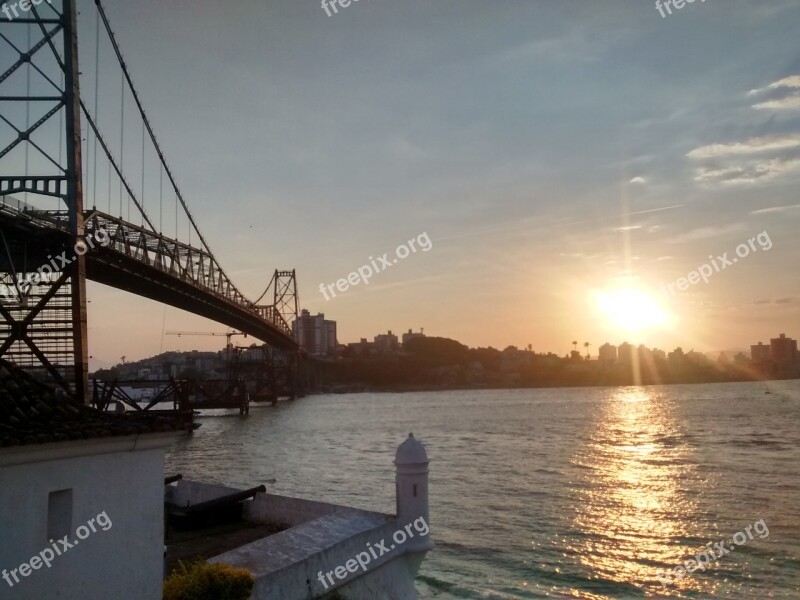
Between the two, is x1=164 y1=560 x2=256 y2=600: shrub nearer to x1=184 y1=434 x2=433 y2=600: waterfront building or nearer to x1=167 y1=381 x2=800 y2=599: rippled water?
x1=184 y1=434 x2=433 y2=600: waterfront building

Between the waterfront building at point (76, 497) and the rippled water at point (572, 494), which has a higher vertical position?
the waterfront building at point (76, 497)

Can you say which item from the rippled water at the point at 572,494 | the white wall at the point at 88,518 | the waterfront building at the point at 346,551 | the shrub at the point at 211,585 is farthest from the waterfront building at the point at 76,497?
the rippled water at the point at 572,494

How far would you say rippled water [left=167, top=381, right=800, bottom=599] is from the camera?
18203 millimetres

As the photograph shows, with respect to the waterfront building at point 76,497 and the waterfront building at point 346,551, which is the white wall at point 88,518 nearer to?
the waterfront building at point 76,497

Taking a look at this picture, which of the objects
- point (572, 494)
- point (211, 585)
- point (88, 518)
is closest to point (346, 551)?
point (211, 585)

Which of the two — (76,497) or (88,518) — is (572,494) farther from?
(76,497)

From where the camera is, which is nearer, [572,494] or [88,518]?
[88,518]

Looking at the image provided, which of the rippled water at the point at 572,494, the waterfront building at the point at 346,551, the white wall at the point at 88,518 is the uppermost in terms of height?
the white wall at the point at 88,518

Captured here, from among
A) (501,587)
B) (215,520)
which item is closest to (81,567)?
(215,520)

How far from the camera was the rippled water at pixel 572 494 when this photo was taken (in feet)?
59.7

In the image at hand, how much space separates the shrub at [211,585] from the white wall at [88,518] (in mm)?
657

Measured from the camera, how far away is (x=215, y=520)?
45.9 ft

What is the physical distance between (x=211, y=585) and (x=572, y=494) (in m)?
24.3

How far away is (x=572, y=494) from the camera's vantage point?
30531 mm
